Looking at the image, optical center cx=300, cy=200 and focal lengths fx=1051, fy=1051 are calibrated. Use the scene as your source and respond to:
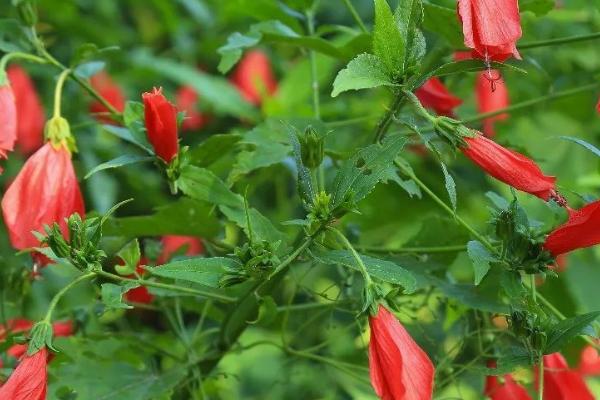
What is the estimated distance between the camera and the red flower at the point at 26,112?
1366 mm

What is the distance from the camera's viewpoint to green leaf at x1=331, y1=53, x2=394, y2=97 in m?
0.66

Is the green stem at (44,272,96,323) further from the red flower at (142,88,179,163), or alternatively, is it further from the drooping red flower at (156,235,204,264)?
the drooping red flower at (156,235,204,264)

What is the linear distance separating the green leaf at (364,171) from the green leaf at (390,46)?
0.15 feet

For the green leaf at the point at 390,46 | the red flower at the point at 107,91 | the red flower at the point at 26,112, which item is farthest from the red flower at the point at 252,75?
the green leaf at the point at 390,46

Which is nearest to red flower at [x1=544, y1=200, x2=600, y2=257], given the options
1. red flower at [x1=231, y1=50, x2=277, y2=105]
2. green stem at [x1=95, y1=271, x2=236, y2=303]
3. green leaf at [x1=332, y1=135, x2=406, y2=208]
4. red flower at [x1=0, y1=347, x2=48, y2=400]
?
green leaf at [x1=332, y1=135, x2=406, y2=208]

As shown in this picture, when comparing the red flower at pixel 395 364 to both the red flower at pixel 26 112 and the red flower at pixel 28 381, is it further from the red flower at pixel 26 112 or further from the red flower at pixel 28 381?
the red flower at pixel 26 112

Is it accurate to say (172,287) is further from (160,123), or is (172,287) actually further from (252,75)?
(252,75)

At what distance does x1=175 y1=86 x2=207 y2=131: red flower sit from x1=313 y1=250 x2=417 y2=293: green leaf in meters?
0.93

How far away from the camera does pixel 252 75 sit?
1.63 m

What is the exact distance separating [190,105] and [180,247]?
0.71 meters

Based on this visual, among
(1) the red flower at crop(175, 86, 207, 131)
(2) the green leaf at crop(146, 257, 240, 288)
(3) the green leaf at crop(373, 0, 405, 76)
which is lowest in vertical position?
(1) the red flower at crop(175, 86, 207, 131)

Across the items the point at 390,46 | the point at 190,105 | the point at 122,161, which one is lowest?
the point at 190,105

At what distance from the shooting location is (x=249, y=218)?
74 cm

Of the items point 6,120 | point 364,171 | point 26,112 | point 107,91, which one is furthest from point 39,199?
point 107,91
